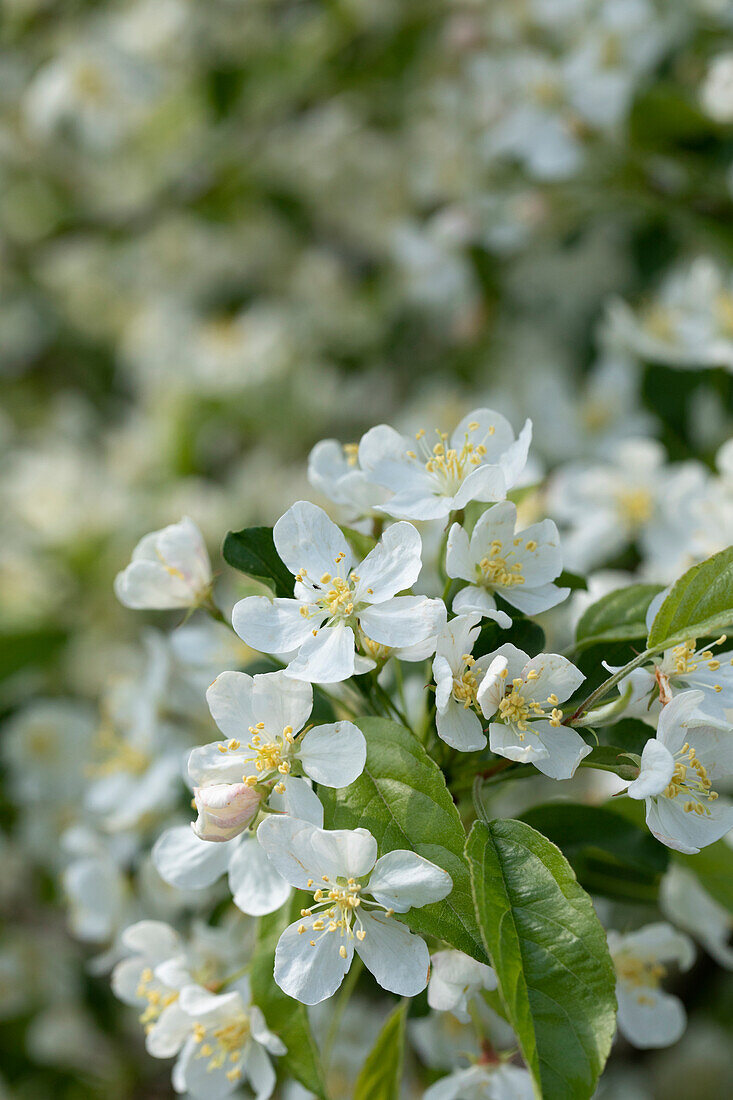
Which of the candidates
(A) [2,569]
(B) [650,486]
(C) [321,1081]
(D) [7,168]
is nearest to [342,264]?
(D) [7,168]

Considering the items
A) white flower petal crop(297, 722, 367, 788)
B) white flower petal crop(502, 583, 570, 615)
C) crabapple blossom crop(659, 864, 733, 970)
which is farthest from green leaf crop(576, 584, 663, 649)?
crabapple blossom crop(659, 864, 733, 970)

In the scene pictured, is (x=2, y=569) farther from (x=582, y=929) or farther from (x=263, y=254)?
(x=582, y=929)

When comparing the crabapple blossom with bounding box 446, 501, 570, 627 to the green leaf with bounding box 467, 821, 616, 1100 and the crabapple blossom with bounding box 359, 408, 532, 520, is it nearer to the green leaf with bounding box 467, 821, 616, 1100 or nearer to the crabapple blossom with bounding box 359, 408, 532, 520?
the crabapple blossom with bounding box 359, 408, 532, 520

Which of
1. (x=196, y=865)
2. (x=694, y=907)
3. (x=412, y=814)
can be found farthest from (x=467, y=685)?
(x=694, y=907)

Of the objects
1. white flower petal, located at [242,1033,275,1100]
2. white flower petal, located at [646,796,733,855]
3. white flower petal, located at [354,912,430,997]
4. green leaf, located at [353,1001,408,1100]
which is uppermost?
white flower petal, located at [646,796,733,855]

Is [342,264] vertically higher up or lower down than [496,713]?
lower down

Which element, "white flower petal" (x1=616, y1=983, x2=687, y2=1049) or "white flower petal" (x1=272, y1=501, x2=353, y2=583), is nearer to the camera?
"white flower petal" (x1=272, y1=501, x2=353, y2=583)

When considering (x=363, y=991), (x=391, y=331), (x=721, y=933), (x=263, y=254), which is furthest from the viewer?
(x=263, y=254)
